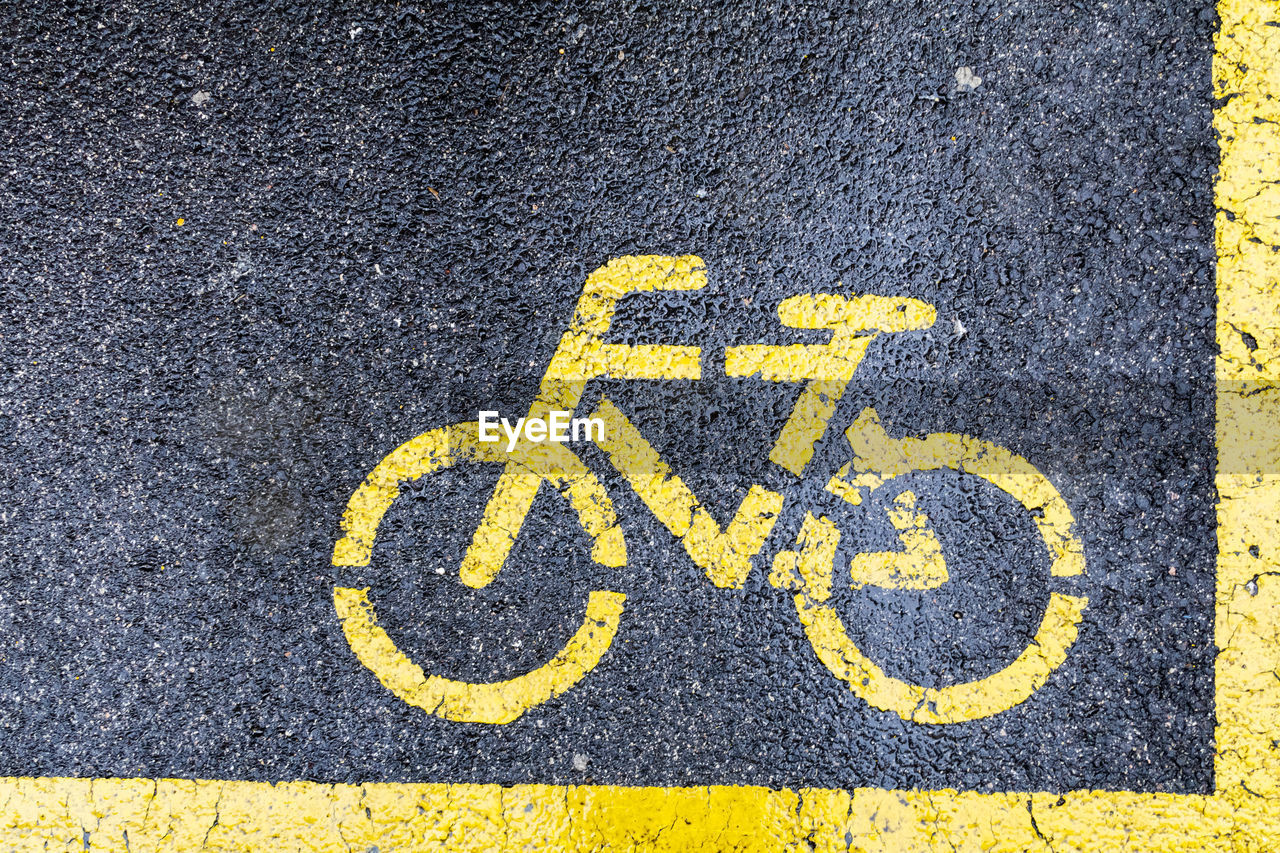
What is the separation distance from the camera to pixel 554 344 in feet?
7.25

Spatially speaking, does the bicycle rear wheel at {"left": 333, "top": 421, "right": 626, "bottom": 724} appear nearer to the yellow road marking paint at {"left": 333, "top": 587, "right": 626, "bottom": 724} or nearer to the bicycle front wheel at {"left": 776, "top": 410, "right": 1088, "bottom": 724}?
the yellow road marking paint at {"left": 333, "top": 587, "right": 626, "bottom": 724}

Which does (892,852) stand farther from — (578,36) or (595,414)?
(578,36)

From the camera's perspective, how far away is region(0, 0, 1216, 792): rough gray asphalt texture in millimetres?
2125

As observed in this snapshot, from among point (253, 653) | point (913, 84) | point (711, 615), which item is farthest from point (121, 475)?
point (913, 84)

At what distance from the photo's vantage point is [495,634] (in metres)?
2.16

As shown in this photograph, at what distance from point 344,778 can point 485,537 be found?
82 cm

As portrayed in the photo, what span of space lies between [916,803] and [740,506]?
100 cm

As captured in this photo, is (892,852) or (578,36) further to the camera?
(578,36)

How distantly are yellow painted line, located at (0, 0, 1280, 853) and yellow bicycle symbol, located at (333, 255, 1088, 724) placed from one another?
30 cm

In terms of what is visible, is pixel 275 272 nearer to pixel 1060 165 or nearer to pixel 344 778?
pixel 344 778

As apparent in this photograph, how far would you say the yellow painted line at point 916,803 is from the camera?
6.82ft

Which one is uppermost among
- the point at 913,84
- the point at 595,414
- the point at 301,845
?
the point at 913,84

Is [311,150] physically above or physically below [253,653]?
above

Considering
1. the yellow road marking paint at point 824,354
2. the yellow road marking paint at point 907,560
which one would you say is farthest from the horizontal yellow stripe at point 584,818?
the yellow road marking paint at point 824,354
